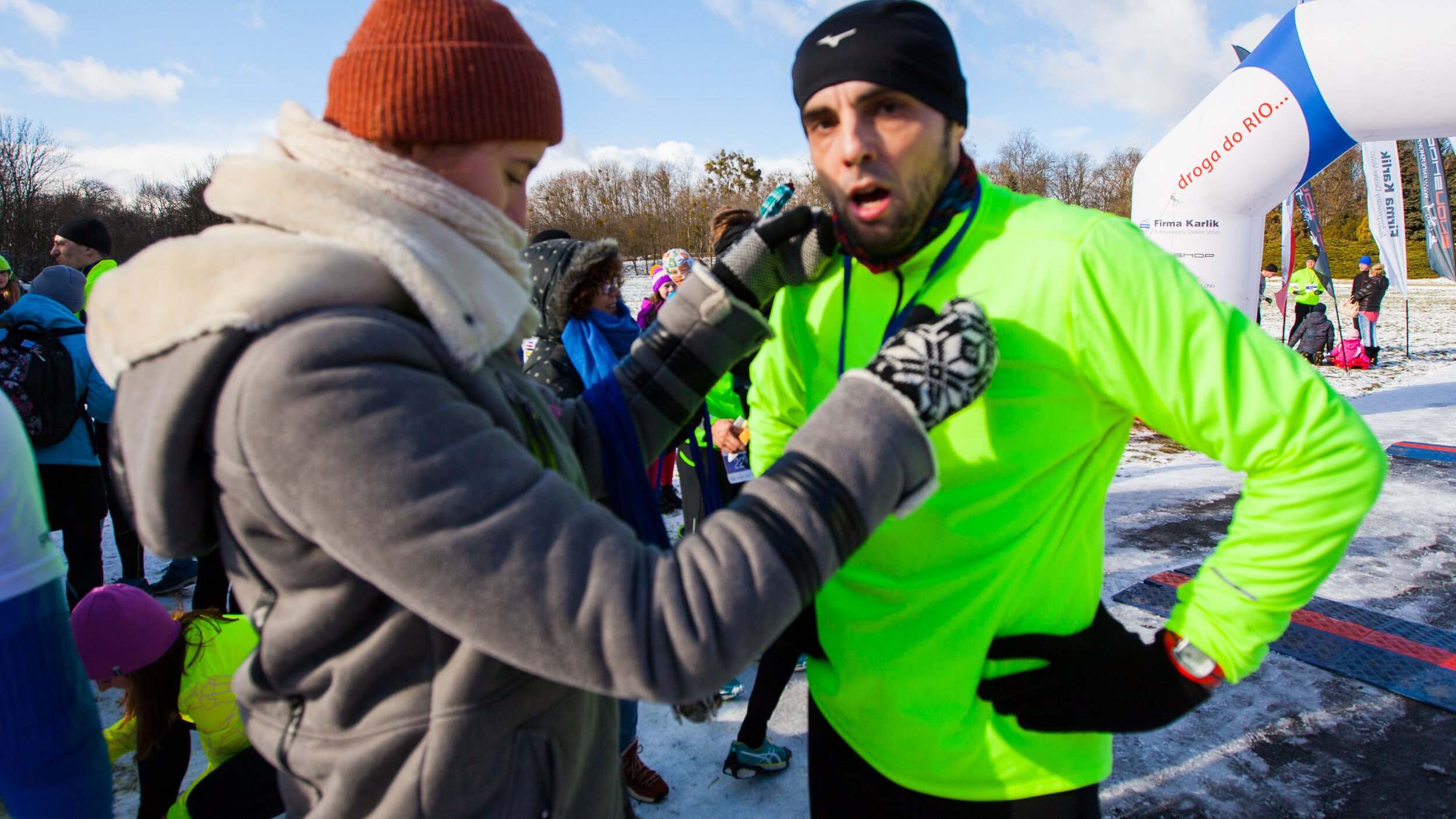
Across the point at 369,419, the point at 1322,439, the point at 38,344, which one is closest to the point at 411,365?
the point at 369,419

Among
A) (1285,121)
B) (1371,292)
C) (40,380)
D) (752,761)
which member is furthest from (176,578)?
(1371,292)

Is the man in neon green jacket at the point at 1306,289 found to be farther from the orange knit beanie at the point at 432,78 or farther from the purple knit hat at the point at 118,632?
the purple knit hat at the point at 118,632

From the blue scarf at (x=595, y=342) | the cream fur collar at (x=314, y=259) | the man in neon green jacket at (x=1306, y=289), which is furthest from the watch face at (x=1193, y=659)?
the man in neon green jacket at (x=1306, y=289)

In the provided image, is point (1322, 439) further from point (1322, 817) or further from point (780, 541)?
point (1322, 817)

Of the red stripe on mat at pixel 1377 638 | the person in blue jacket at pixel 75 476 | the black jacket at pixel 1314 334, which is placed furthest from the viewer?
the black jacket at pixel 1314 334

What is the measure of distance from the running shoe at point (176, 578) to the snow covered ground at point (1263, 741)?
0.38ft

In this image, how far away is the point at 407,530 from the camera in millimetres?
737

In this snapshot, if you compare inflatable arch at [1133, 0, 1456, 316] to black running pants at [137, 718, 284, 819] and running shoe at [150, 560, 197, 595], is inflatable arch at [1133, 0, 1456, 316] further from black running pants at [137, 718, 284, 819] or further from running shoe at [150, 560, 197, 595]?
running shoe at [150, 560, 197, 595]

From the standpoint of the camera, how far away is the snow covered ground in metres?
2.44

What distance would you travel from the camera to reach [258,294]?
769 mm

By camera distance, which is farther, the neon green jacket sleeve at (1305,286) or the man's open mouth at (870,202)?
the neon green jacket sleeve at (1305,286)

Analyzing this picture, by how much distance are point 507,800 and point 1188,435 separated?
3.75ft

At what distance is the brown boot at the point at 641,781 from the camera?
8.60 ft

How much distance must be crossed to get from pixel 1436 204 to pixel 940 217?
15315 millimetres
